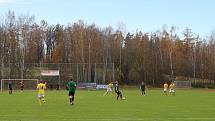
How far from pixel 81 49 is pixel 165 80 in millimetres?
20049

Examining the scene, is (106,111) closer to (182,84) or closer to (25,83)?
(25,83)

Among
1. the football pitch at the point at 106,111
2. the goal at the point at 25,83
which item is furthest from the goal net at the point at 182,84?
the football pitch at the point at 106,111

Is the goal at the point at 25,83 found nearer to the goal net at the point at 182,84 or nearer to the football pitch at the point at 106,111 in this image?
the goal net at the point at 182,84

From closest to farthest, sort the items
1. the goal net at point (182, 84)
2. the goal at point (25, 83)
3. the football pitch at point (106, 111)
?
the football pitch at point (106, 111) → the goal at point (25, 83) → the goal net at point (182, 84)

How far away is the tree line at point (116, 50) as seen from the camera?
89500 millimetres

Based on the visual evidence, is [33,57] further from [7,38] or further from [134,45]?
[134,45]

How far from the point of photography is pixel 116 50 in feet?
311

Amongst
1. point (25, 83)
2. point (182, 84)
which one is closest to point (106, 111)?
point (25, 83)

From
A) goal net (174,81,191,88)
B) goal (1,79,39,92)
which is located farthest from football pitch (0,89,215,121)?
goal net (174,81,191,88)

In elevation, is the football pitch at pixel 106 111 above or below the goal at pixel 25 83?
below

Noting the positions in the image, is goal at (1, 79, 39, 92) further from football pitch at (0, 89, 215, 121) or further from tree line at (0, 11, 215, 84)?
football pitch at (0, 89, 215, 121)

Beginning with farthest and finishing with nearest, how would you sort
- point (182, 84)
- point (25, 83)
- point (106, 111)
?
point (182, 84) → point (25, 83) → point (106, 111)

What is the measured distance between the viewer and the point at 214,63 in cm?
9800

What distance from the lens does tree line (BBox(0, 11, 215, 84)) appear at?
8950 centimetres
